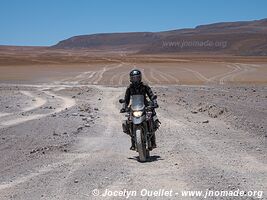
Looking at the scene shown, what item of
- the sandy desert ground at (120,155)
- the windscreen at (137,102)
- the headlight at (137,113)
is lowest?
the sandy desert ground at (120,155)

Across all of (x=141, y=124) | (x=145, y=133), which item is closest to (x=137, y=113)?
(x=141, y=124)

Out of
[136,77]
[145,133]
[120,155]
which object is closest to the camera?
[145,133]

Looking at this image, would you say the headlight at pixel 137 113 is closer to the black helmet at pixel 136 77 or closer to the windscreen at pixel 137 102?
the windscreen at pixel 137 102

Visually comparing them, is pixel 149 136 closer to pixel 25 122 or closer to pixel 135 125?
pixel 135 125

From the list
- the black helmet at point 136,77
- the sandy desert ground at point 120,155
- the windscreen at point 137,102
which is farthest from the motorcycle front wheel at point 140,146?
the black helmet at point 136,77

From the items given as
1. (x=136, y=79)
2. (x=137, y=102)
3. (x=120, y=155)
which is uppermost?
(x=136, y=79)

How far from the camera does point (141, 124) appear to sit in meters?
10.2

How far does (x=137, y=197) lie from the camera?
730 centimetres

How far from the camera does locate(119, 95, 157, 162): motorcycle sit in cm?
1019

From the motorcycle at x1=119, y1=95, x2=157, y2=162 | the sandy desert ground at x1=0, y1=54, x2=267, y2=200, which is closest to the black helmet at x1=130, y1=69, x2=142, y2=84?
the motorcycle at x1=119, y1=95, x2=157, y2=162

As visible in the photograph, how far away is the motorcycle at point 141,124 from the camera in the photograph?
33.4 feet

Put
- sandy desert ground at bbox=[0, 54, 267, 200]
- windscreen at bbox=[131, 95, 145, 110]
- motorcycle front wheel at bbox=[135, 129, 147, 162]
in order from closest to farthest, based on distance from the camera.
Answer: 1. sandy desert ground at bbox=[0, 54, 267, 200]
2. motorcycle front wheel at bbox=[135, 129, 147, 162]
3. windscreen at bbox=[131, 95, 145, 110]

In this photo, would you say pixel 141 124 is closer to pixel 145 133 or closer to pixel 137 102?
pixel 145 133

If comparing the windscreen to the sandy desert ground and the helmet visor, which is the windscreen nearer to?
the helmet visor
